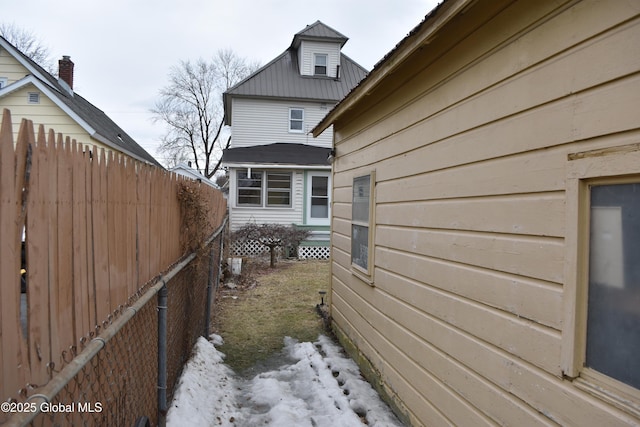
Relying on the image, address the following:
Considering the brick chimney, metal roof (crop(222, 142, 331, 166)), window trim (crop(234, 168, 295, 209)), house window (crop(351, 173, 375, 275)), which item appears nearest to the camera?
house window (crop(351, 173, 375, 275))

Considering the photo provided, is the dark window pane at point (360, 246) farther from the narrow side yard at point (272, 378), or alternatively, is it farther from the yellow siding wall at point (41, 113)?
the yellow siding wall at point (41, 113)

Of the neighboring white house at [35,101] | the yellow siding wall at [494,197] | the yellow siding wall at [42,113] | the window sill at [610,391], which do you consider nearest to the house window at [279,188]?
the neighboring white house at [35,101]

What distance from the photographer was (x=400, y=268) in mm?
3766

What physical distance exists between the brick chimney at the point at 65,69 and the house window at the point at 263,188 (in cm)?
827

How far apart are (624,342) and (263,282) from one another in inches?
356

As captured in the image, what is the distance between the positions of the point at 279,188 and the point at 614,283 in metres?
14.3

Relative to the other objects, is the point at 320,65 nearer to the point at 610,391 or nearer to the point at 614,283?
the point at 614,283

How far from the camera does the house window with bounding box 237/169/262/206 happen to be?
15.4 meters

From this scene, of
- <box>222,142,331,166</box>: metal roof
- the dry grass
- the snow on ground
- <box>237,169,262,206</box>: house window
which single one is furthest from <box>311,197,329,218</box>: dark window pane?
the snow on ground

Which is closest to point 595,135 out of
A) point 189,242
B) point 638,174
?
point 638,174

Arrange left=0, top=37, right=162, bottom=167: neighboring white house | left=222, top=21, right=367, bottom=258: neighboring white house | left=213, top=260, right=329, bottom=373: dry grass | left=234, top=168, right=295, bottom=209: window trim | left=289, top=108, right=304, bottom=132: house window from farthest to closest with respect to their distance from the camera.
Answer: left=289, top=108, right=304, bottom=132: house window
left=234, top=168, right=295, bottom=209: window trim
left=222, top=21, right=367, bottom=258: neighboring white house
left=0, top=37, right=162, bottom=167: neighboring white house
left=213, top=260, right=329, bottom=373: dry grass

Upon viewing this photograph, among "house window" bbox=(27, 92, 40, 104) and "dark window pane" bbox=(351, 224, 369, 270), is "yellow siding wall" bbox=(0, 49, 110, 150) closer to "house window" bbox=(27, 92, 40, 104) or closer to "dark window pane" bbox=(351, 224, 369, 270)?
"house window" bbox=(27, 92, 40, 104)

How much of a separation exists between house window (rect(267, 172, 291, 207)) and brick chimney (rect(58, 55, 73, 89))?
9184 mm

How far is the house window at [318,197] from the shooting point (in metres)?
15.5
